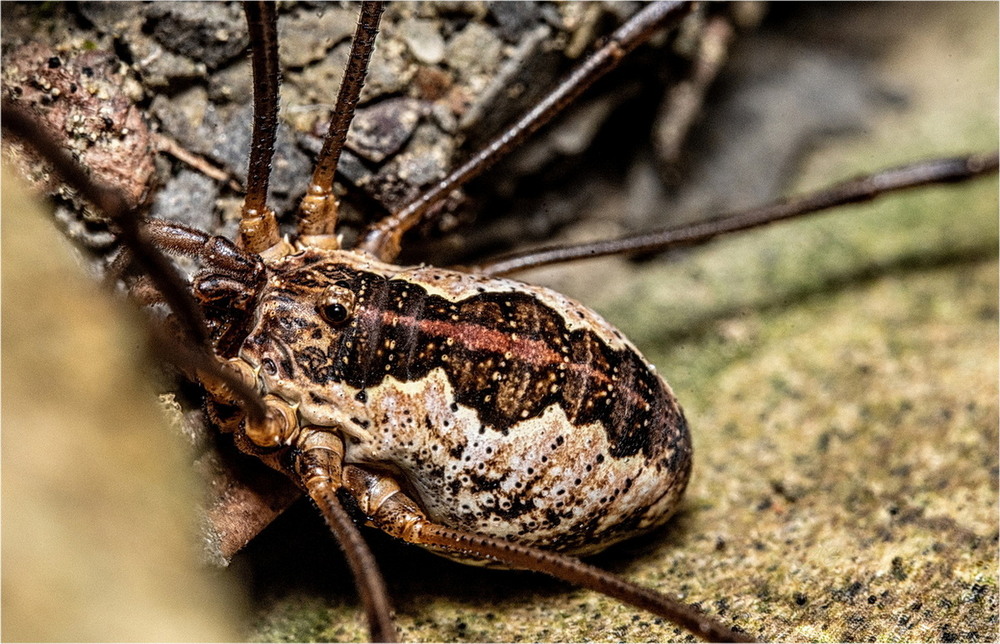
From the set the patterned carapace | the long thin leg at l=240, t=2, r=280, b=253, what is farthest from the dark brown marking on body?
the long thin leg at l=240, t=2, r=280, b=253

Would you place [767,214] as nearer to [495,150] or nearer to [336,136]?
[495,150]

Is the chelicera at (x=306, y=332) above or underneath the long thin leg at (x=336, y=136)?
underneath

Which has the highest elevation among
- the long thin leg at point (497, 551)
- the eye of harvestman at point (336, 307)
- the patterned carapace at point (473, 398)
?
the eye of harvestman at point (336, 307)

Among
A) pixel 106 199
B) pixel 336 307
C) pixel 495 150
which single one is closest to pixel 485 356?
pixel 336 307

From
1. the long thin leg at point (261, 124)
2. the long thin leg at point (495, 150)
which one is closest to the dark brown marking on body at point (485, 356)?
the long thin leg at point (261, 124)

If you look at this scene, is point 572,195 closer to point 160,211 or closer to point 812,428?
point 812,428

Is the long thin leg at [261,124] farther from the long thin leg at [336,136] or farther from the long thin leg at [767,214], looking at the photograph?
the long thin leg at [767,214]

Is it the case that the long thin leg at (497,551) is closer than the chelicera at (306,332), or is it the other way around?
the long thin leg at (497,551)
